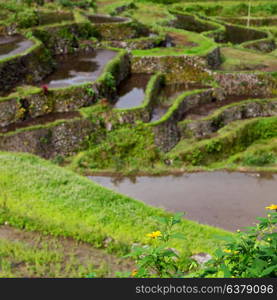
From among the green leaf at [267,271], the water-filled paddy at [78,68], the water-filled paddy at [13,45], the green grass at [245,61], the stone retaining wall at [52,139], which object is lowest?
the stone retaining wall at [52,139]

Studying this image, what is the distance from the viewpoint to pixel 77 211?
314 inches

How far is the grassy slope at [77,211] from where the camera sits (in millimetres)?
7312

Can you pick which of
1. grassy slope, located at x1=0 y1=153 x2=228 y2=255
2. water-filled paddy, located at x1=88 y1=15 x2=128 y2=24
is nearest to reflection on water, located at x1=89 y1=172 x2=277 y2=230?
grassy slope, located at x1=0 y1=153 x2=228 y2=255

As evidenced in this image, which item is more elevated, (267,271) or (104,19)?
(267,271)

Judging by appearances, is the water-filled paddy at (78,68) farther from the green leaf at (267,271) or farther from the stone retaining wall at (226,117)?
the green leaf at (267,271)

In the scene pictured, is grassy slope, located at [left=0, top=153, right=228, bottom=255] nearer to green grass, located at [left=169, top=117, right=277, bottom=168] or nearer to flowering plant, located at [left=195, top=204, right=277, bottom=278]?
flowering plant, located at [left=195, top=204, right=277, bottom=278]

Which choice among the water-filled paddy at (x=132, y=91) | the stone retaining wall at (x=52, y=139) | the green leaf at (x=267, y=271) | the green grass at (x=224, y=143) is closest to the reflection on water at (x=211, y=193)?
the green grass at (x=224, y=143)

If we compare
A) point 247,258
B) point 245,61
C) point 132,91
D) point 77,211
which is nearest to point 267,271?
point 247,258

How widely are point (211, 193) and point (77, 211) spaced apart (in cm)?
454

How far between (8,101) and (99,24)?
1160cm

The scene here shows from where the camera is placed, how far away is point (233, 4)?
4028cm

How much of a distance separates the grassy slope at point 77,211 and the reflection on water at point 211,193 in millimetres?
1885

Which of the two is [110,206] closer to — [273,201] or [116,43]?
[273,201]

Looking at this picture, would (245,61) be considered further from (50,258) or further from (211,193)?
(50,258)
